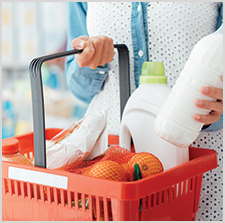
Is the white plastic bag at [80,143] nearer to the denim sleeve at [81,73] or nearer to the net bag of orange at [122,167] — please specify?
the net bag of orange at [122,167]

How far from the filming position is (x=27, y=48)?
2055 mm

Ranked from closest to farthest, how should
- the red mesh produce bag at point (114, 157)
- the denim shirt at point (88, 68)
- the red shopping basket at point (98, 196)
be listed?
the red shopping basket at point (98, 196)
the red mesh produce bag at point (114, 157)
the denim shirt at point (88, 68)

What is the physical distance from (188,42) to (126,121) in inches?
13.4

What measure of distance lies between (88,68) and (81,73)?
0.04 meters

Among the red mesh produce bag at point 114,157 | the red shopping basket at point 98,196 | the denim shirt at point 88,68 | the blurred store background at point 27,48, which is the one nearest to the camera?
the red shopping basket at point 98,196

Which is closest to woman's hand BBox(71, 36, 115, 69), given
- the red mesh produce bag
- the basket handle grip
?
the basket handle grip

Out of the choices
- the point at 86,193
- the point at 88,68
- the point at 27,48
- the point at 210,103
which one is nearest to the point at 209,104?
the point at 210,103

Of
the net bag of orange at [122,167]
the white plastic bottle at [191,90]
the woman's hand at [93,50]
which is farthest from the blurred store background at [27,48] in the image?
the white plastic bottle at [191,90]

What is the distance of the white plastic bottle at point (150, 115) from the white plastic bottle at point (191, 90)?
10cm

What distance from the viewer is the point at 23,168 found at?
52cm

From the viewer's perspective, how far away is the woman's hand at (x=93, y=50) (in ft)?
2.01

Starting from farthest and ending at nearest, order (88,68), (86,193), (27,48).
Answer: (27,48) < (88,68) < (86,193)

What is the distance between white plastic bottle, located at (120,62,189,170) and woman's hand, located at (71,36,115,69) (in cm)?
11

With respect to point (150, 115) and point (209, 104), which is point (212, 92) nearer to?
point (209, 104)
